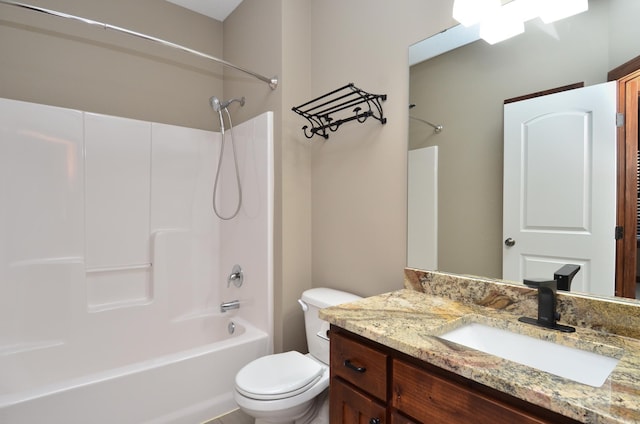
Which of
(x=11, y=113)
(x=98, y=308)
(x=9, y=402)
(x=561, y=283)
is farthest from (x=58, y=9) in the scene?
(x=561, y=283)

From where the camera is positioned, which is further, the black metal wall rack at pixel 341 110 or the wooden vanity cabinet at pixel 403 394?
the black metal wall rack at pixel 341 110

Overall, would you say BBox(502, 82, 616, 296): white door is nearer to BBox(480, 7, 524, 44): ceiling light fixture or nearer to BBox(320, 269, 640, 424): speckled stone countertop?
BBox(320, 269, 640, 424): speckled stone countertop

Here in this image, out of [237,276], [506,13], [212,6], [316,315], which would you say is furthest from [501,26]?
[212,6]

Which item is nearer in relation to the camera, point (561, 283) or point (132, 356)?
point (561, 283)

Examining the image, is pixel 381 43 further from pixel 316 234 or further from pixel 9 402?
pixel 9 402

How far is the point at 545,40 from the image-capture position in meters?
1.14

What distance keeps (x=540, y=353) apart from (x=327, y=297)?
3.29 ft

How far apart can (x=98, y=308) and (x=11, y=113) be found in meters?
1.26

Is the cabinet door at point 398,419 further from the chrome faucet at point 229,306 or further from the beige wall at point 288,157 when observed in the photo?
the chrome faucet at point 229,306

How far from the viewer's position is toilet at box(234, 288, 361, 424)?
136 centimetres

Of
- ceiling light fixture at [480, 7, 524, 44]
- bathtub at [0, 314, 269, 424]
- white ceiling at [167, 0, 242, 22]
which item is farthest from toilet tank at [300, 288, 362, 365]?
white ceiling at [167, 0, 242, 22]

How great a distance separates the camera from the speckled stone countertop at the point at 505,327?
63cm

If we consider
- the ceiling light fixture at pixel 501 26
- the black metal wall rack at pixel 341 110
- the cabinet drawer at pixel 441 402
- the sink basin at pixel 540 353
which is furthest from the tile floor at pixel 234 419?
the ceiling light fixture at pixel 501 26

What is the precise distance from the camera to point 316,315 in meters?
1.73
